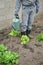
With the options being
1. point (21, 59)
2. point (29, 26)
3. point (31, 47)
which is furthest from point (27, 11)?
point (21, 59)

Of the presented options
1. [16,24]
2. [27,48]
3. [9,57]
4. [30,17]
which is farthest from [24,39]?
[9,57]

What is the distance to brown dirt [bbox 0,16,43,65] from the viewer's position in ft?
21.7

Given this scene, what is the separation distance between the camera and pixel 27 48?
732 centimetres

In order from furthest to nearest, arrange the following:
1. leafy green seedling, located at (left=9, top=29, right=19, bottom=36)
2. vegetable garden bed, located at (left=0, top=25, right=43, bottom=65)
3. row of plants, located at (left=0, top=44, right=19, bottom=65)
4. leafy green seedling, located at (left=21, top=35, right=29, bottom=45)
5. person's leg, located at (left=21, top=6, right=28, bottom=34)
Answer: leafy green seedling, located at (left=9, top=29, right=19, bottom=36) → person's leg, located at (left=21, top=6, right=28, bottom=34) → leafy green seedling, located at (left=21, top=35, right=29, bottom=45) → vegetable garden bed, located at (left=0, top=25, right=43, bottom=65) → row of plants, located at (left=0, top=44, right=19, bottom=65)

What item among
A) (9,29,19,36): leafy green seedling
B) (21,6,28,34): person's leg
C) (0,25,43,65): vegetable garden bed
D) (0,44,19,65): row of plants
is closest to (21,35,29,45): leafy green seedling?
(0,25,43,65): vegetable garden bed

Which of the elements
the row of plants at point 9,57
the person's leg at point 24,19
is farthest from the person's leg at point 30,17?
the row of plants at point 9,57

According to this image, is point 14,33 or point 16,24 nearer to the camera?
point 16,24

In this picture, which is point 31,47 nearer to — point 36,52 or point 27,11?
point 36,52

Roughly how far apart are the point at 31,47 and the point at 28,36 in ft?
2.94

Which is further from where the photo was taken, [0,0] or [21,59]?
[0,0]

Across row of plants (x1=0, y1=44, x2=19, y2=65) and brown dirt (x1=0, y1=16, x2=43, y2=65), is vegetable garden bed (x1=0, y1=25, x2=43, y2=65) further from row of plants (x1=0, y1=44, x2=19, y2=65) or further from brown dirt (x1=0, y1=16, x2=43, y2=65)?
row of plants (x1=0, y1=44, x2=19, y2=65)

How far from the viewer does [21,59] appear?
6.64m

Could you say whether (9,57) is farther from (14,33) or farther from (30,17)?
(30,17)

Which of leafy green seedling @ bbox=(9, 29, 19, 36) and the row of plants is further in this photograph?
leafy green seedling @ bbox=(9, 29, 19, 36)
